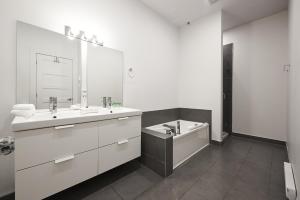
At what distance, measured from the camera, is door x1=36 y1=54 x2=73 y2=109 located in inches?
56.3

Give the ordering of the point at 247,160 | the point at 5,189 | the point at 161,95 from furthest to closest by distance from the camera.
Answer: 1. the point at 161,95
2. the point at 247,160
3. the point at 5,189

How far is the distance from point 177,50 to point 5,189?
355 centimetres

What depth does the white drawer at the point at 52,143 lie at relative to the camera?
3.15 feet

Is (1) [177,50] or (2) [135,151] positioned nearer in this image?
(2) [135,151]

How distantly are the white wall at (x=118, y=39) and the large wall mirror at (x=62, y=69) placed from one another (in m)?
0.08

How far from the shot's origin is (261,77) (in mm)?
2854

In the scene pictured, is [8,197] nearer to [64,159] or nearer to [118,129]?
[64,159]

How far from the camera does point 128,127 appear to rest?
166cm

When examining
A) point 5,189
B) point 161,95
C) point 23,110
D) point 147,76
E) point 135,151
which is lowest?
point 5,189

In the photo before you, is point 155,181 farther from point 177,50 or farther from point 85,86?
point 177,50

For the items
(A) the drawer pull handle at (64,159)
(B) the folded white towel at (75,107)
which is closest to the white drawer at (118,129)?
(A) the drawer pull handle at (64,159)

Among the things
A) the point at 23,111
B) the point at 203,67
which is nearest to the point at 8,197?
the point at 23,111

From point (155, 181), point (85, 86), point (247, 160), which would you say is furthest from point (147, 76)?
point (247, 160)

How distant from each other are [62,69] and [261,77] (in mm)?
3690
